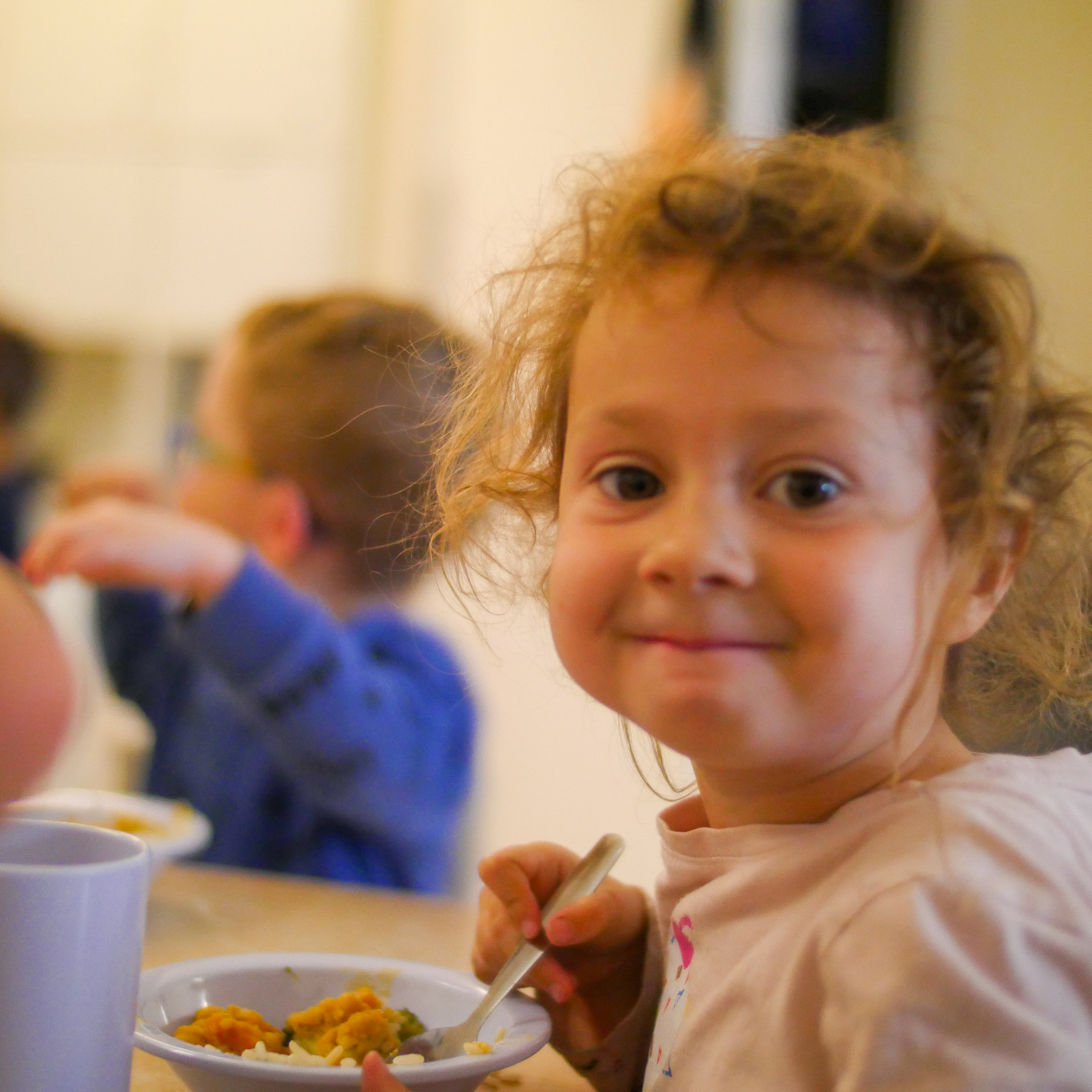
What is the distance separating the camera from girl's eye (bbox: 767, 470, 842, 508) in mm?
466

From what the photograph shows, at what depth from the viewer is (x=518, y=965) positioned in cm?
61

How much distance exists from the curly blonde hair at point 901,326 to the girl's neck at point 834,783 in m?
0.05

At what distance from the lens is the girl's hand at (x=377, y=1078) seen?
0.47m

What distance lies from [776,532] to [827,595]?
0.03 meters

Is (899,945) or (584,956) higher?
(899,945)

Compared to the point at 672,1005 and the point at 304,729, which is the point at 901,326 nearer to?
the point at 672,1005

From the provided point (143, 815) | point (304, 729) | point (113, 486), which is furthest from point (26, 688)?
point (113, 486)

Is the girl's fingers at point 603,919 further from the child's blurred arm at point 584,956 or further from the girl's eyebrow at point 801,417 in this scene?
the girl's eyebrow at point 801,417

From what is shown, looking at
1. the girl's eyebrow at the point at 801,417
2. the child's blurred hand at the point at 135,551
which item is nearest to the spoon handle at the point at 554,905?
the girl's eyebrow at the point at 801,417

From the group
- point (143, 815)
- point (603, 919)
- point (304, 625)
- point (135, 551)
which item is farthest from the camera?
point (304, 625)

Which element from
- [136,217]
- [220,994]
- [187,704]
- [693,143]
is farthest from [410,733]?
[136,217]

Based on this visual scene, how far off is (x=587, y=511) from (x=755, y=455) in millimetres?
84

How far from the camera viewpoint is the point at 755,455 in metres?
0.47

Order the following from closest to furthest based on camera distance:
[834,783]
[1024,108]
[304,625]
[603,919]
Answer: [834,783] < [603,919] < [304,625] < [1024,108]
